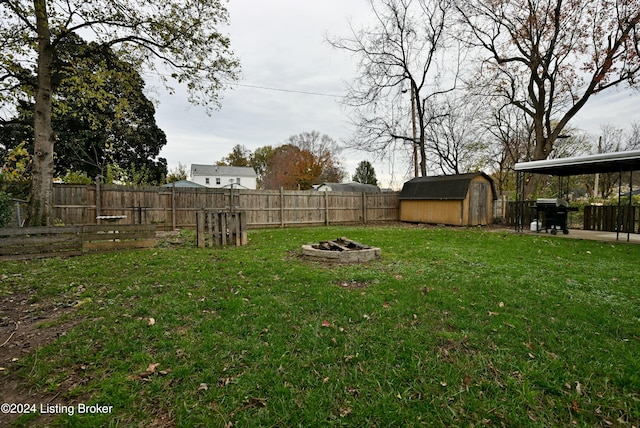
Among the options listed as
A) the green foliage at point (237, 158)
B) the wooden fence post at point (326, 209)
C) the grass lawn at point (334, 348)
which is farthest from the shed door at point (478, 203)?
the green foliage at point (237, 158)

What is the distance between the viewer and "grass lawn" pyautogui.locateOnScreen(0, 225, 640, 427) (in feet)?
5.95

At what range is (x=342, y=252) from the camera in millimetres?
5613

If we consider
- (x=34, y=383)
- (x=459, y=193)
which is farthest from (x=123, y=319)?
(x=459, y=193)

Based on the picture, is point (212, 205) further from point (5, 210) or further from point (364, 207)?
point (364, 207)

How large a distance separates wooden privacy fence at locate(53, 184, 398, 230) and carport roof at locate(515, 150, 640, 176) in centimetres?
757

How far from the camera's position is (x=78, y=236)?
624 cm

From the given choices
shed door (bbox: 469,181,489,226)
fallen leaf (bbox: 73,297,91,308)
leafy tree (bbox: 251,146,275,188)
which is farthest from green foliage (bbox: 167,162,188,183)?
fallen leaf (bbox: 73,297,91,308)

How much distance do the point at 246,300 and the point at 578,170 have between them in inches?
522

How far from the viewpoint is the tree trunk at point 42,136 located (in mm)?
7262

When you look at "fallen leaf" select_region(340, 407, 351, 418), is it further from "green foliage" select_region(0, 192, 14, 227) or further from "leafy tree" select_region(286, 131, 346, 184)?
"leafy tree" select_region(286, 131, 346, 184)

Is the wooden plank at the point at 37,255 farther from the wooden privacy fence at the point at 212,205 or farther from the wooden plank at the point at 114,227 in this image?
the wooden privacy fence at the point at 212,205

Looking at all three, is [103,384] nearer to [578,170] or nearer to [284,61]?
[284,61]

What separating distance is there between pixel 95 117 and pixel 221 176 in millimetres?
36590

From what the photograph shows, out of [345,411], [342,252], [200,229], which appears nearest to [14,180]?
[200,229]
